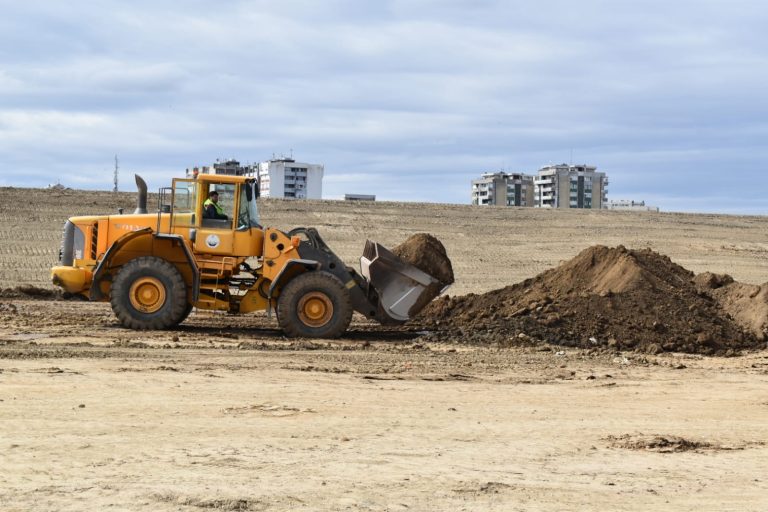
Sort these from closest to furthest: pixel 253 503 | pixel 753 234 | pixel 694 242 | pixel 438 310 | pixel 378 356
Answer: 1. pixel 253 503
2. pixel 378 356
3. pixel 438 310
4. pixel 694 242
5. pixel 753 234

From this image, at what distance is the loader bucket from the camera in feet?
54.4

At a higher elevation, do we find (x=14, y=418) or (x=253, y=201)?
(x=253, y=201)

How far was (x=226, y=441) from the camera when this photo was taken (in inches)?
341

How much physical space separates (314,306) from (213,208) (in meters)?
2.10

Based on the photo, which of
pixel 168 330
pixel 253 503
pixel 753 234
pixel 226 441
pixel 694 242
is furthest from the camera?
pixel 753 234

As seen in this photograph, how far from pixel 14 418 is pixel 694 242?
2968 centimetres

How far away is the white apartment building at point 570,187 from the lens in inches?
5394

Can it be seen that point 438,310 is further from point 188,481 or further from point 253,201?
point 188,481

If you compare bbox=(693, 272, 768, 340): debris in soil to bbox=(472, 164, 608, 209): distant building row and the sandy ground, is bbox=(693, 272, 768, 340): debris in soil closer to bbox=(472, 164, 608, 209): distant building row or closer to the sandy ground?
the sandy ground

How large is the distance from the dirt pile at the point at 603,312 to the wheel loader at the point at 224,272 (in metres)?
1.52

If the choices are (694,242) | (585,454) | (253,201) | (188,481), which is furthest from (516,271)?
(188,481)

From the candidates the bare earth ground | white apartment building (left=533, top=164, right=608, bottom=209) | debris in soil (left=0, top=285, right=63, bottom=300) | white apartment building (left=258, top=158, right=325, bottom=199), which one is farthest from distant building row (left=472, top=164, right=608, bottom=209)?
the bare earth ground

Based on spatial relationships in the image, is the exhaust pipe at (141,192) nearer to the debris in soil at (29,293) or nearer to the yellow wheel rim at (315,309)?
the yellow wheel rim at (315,309)

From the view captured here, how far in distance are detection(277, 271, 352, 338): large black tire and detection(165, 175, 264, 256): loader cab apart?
33.4 inches
